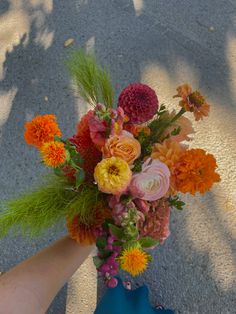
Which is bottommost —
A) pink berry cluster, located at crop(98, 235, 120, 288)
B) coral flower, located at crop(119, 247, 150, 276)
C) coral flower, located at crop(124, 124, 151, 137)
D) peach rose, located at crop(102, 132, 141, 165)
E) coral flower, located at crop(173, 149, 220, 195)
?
pink berry cluster, located at crop(98, 235, 120, 288)

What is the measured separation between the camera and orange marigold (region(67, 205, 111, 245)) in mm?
760

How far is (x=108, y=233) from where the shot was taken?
76 centimetres

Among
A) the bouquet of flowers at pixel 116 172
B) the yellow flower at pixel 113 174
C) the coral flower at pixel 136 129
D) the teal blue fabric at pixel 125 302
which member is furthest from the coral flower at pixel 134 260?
the teal blue fabric at pixel 125 302

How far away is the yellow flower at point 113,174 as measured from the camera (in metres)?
0.63

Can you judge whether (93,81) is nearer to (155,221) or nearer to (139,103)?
(139,103)

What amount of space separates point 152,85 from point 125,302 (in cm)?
90

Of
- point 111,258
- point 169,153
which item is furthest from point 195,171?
point 111,258

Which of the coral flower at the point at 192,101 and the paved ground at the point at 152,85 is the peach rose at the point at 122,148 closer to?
the coral flower at the point at 192,101

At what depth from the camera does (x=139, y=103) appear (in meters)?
0.69

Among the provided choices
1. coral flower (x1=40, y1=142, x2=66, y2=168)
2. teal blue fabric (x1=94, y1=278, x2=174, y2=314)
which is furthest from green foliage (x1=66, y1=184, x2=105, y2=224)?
teal blue fabric (x1=94, y1=278, x2=174, y2=314)

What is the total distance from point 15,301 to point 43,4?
1.49m

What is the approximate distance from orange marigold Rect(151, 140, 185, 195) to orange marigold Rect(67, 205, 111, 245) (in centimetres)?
14

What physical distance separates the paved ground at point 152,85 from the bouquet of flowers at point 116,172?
0.67 m

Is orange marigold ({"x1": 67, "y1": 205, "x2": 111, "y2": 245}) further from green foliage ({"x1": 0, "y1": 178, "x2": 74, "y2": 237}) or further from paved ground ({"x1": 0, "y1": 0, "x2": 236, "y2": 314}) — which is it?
paved ground ({"x1": 0, "y1": 0, "x2": 236, "y2": 314})
